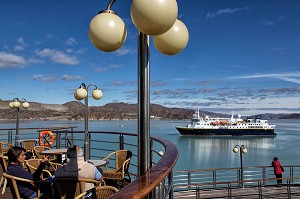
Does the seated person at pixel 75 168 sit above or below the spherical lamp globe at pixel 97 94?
below

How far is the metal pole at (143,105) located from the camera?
84.7 inches

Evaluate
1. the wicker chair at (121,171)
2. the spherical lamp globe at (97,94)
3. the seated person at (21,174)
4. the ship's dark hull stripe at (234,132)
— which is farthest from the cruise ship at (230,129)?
the seated person at (21,174)

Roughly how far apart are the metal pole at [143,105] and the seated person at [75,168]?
2.91ft

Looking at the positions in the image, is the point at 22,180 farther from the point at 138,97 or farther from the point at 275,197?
the point at 275,197

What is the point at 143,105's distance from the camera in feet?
7.20

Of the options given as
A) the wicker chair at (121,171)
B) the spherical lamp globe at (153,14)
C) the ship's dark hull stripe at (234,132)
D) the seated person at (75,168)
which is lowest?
the ship's dark hull stripe at (234,132)

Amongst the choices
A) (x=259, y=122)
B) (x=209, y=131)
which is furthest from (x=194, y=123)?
(x=259, y=122)

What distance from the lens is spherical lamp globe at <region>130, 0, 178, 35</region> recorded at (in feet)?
5.51

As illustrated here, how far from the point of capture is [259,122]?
229ft

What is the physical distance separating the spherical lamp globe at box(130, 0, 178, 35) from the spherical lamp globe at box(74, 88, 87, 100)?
536 centimetres

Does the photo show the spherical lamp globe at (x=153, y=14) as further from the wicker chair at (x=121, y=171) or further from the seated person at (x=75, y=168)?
the wicker chair at (x=121, y=171)

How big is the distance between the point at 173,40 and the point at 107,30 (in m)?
0.55

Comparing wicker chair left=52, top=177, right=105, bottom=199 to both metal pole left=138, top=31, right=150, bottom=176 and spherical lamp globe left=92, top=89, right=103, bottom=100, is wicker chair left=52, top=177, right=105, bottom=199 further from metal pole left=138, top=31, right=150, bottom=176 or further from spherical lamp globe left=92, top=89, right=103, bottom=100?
spherical lamp globe left=92, top=89, right=103, bottom=100

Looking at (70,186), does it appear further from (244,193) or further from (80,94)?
(244,193)
